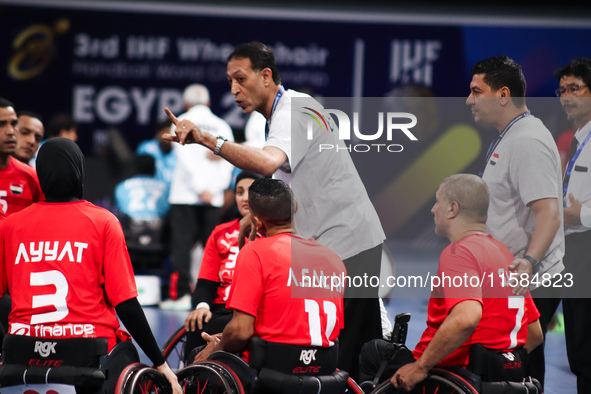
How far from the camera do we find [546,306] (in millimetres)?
3744

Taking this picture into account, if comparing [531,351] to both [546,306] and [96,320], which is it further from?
[96,320]

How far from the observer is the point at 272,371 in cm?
305

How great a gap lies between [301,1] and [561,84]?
283 inches

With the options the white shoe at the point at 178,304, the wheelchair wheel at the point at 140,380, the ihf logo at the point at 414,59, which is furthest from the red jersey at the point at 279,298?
the ihf logo at the point at 414,59

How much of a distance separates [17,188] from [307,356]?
232 centimetres

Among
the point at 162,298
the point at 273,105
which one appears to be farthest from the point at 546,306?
the point at 162,298

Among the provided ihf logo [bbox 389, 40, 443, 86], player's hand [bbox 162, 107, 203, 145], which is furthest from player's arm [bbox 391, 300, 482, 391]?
ihf logo [bbox 389, 40, 443, 86]

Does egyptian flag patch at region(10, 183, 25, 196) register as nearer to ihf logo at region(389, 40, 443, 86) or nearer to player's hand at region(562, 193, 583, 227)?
player's hand at region(562, 193, 583, 227)

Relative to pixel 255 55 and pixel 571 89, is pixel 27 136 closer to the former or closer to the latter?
pixel 255 55

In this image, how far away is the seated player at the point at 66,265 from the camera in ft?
9.58

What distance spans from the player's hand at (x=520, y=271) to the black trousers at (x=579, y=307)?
1.45 feet

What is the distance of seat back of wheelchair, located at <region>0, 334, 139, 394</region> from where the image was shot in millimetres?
2807

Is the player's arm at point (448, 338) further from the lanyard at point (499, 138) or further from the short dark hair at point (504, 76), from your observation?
the short dark hair at point (504, 76)

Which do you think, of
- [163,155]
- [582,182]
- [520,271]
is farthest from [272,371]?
[163,155]
